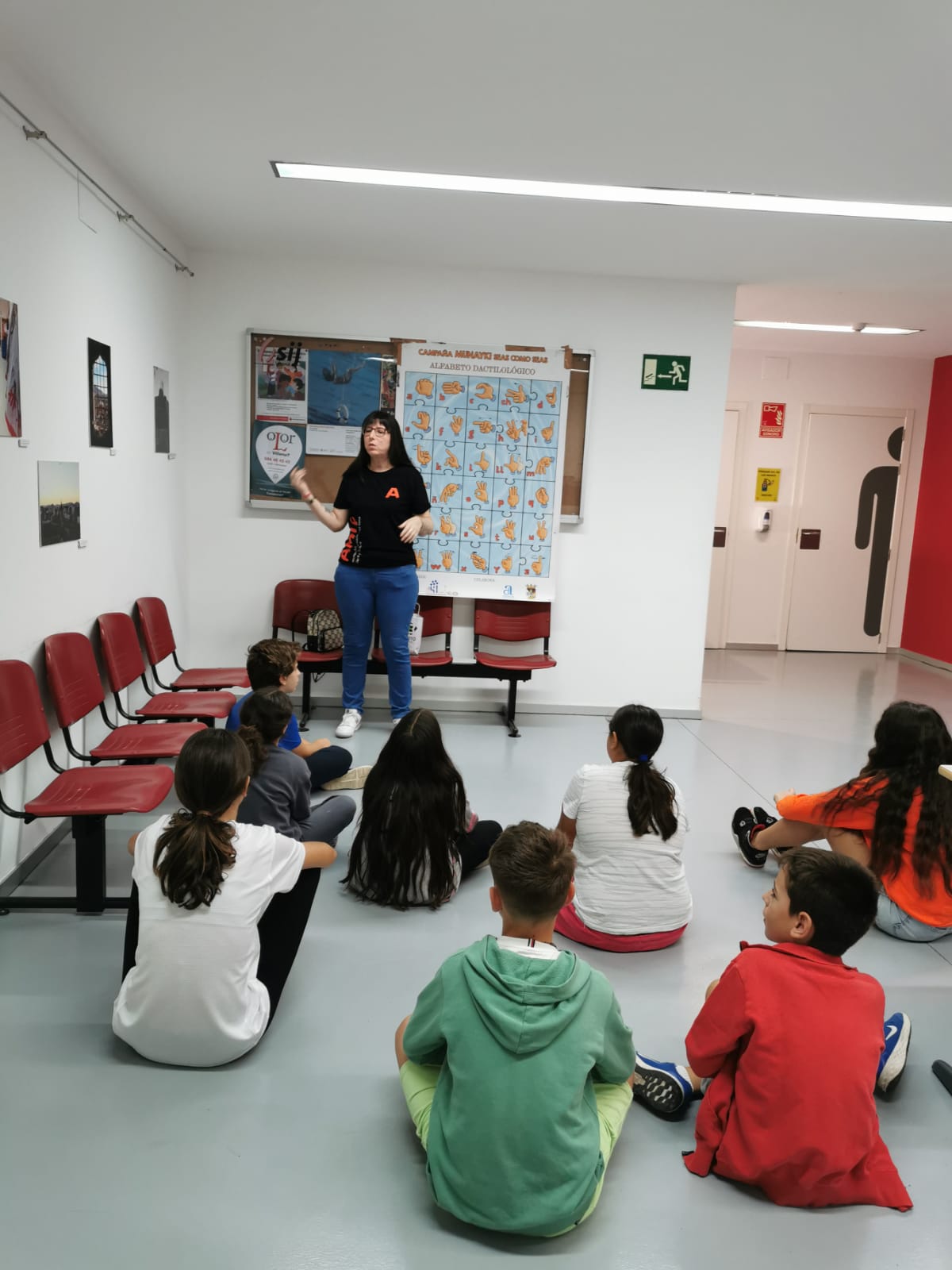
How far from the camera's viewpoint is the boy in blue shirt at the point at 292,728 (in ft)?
11.4

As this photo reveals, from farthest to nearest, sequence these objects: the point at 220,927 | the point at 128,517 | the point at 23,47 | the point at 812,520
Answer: the point at 812,520 < the point at 128,517 < the point at 23,47 < the point at 220,927

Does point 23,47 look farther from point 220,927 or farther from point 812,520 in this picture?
point 812,520

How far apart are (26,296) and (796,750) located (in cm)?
459

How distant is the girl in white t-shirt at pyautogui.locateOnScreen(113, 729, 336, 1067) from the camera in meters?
2.10

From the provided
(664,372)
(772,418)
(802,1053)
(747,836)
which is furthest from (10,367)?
(772,418)

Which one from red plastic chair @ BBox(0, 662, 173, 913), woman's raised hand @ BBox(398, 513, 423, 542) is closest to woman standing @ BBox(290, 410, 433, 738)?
woman's raised hand @ BBox(398, 513, 423, 542)

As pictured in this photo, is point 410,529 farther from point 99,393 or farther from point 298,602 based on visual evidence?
point 99,393

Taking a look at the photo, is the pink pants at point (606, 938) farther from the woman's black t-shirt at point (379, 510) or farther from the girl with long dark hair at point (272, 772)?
the woman's black t-shirt at point (379, 510)

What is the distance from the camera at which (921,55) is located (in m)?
2.65

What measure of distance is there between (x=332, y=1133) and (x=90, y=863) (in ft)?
4.40

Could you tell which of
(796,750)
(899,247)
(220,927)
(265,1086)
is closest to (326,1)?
(220,927)

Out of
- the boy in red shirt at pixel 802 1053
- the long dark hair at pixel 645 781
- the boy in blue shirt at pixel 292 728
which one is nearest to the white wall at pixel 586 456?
the boy in blue shirt at pixel 292 728

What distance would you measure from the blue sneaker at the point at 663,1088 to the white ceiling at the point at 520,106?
2.66 m

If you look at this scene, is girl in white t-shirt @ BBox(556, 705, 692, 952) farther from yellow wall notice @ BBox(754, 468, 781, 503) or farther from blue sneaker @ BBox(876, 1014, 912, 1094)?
yellow wall notice @ BBox(754, 468, 781, 503)
